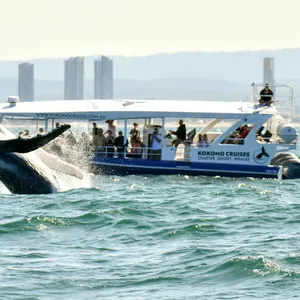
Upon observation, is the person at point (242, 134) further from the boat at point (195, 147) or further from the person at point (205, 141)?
the person at point (205, 141)

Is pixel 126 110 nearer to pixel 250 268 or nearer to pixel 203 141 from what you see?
pixel 203 141

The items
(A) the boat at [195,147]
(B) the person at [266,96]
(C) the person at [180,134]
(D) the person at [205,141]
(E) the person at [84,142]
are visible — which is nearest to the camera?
(A) the boat at [195,147]

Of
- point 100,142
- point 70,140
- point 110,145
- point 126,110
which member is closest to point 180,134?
point 126,110

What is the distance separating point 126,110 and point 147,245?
15878mm

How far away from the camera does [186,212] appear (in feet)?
70.9

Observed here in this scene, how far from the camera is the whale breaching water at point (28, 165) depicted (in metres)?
18.8

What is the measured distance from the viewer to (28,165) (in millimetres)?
19938

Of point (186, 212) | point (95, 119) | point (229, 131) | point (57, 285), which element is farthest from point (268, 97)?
point (57, 285)

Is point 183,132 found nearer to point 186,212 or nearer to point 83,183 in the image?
point 83,183

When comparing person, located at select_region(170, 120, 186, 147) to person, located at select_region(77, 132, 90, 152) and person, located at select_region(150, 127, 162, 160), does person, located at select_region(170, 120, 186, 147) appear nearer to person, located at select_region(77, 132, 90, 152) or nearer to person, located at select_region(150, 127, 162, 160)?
person, located at select_region(150, 127, 162, 160)

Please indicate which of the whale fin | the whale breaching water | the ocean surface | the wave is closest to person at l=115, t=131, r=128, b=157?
the ocean surface

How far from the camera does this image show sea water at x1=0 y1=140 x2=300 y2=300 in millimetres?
14266

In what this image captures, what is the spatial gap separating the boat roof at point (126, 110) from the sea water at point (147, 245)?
686cm

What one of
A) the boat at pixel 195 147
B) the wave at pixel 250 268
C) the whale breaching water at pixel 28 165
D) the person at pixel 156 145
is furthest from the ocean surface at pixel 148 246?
the person at pixel 156 145
